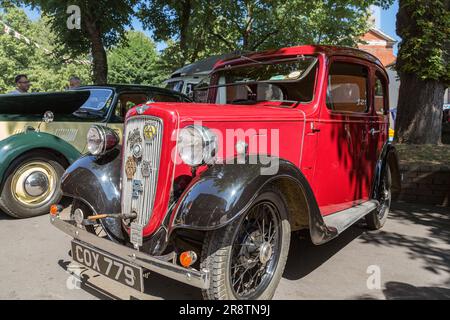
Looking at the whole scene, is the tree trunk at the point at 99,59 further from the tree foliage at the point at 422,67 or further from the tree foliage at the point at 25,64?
the tree foliage at the point at 25,64

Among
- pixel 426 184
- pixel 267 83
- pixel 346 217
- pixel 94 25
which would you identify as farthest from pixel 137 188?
pixel 94 25

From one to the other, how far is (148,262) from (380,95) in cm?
362

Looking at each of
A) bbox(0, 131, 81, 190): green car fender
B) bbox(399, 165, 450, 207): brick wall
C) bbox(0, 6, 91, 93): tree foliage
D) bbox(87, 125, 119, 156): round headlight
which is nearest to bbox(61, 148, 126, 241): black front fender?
bbox(87, 125, 119, 156): round headlight

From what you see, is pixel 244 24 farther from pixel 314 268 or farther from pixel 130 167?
pixel 130 167

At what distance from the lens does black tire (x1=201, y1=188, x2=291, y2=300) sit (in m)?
2.31

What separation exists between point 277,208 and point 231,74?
2.05m

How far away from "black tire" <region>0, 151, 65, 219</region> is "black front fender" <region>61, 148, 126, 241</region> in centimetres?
160

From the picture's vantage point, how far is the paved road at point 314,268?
9.61ft

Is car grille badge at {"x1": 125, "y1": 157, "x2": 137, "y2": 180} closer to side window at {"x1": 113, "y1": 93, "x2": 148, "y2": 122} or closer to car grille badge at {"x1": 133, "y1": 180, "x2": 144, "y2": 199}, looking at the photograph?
car grille badge at {"x1": 133, "y1": 180, "x2": 144, "y2": 199}

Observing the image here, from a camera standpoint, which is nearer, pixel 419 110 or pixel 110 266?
pixel 110 266

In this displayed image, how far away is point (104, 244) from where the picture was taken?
252 cm

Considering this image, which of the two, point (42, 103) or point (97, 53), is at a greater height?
point (97, 53)

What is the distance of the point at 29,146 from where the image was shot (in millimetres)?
4758
